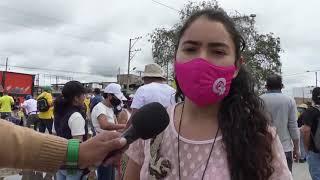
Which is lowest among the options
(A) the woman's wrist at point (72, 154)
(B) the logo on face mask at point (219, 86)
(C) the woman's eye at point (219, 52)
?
(A) the woman's wrist at point (72, 154)

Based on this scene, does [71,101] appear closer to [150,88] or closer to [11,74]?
[150,88]

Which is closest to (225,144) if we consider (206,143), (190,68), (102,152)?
(206,143)

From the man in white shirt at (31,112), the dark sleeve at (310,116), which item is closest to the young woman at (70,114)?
the dark sleeve at (310,116)

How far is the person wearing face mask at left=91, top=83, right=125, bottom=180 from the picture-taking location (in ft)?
20.8

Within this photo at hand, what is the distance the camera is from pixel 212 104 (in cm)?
210

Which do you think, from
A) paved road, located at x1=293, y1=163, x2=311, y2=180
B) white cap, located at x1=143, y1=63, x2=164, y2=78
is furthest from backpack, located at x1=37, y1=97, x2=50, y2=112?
paved road, located at x1=293, y1=163, x2=311, y2=180

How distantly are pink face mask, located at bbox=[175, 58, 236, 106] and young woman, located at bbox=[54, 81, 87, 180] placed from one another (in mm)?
3432

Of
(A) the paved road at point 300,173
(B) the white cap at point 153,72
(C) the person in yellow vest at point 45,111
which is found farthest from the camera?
(C) the person in yellow vest at point 45,111

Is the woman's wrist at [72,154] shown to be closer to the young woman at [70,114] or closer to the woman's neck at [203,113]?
the woman's neck at [203,113]

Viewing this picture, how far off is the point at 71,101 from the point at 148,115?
161 inches

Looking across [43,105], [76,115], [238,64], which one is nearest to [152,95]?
[76,115]

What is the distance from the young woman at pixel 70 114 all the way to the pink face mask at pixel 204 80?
135 inches

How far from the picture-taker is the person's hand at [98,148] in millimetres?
1446

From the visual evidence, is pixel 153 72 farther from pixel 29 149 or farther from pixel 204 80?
pixel 29 149
